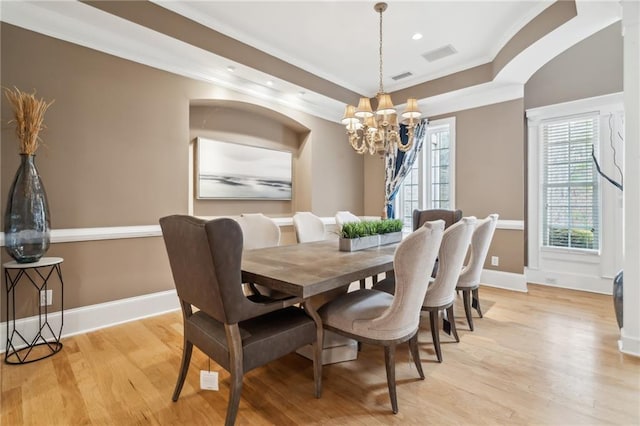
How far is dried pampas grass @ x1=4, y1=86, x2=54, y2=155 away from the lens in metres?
2.19

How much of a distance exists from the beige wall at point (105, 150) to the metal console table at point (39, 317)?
0.14 m

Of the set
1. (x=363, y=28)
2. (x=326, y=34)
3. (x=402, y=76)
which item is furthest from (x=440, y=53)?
(x=326, y=34)

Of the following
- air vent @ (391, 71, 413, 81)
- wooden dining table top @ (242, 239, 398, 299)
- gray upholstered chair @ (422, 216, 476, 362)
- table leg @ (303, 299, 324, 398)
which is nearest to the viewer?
wooden dining table top @ (242, 239, 398, 299)

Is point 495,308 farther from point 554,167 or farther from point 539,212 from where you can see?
point 554,167

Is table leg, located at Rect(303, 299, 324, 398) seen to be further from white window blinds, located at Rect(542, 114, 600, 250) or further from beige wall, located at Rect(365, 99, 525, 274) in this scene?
white window blinds, located at Rect(542, 114, 600, 250)

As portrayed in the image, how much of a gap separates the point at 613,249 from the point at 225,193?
481cm

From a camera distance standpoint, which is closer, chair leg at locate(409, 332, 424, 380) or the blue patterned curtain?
chair leg at locate(409, 332, 424, 380)

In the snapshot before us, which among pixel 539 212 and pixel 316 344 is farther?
pixel 539 212

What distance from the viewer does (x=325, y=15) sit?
2969mm

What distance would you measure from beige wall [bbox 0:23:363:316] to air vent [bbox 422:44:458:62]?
2.44 m

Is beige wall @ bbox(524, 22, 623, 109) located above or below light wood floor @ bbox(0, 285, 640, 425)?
above

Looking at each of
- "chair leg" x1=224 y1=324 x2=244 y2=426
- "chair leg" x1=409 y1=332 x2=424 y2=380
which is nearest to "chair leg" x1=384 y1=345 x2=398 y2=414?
"chair leg" x1=409 y1=332 x2=424 y2=380

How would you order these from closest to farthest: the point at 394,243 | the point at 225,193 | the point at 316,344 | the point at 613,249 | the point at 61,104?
the point at 316,344
the point at 61,104
the point at 394,243
the point at 613,249
the point at 225,193

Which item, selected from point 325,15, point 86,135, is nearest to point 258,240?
point 86,135
